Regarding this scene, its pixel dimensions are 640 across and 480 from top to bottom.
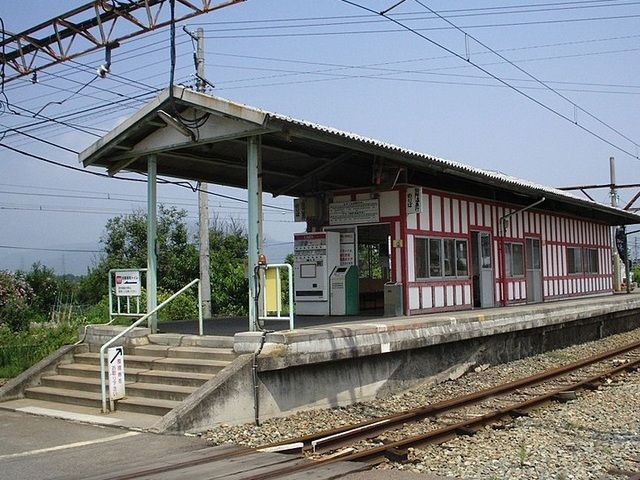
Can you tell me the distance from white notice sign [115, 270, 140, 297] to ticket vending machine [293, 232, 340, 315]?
4.84 metres

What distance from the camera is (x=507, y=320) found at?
600 inches

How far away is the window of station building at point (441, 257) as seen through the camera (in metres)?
15.6

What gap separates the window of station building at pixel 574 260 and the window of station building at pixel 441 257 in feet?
27.7

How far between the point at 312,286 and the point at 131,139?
18.3ft

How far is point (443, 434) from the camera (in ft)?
29.0

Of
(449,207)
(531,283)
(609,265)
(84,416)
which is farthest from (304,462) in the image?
(609,265)

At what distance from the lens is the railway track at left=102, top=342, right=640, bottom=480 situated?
7.33 m

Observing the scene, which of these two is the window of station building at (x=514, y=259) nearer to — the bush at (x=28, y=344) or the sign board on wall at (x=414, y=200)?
the sign board on wall at (x=414, y=200)

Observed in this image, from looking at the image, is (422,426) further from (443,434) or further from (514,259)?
(514,259)

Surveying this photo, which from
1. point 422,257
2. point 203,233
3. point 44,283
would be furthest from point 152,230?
point 44,283

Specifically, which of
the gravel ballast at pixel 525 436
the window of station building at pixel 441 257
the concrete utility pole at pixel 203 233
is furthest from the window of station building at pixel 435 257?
the concrete utility pole at pixel 203 233

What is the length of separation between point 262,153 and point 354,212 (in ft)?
11.1

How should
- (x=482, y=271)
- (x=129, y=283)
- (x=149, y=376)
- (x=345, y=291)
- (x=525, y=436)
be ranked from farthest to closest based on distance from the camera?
(x=482, y=271)
(x=345, y=291)
(x=129, y=283)
(x=149, y=376)
(x=525, y=436)

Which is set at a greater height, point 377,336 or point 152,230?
point 152,230
